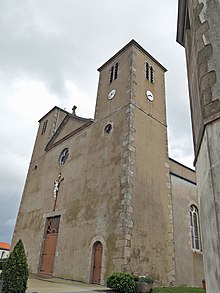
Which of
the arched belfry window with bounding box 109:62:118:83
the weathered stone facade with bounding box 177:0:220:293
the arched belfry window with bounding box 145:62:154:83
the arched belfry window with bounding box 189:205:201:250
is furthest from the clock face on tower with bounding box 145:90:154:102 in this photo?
the weathered stone facade with bounding box 177:0:220:293

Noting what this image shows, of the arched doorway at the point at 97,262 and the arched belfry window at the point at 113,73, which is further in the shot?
the arched belfry window at the point at 113,73

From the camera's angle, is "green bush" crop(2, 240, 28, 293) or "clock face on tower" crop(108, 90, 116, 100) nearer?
"green bush" crop(2, 240, 28, 293)

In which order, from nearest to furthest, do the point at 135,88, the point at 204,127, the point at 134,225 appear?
the point at 204,127 < the point at 134,225 < the point at 135,88

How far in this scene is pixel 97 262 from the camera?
32.9 ft

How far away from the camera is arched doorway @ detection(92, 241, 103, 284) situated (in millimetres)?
9773

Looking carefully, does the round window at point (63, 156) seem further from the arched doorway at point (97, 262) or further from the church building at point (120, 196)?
the arched doorway at point (97, 262)

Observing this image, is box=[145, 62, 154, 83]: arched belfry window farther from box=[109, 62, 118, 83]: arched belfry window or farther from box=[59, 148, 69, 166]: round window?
box=[59, 148, 69, 166]: round window

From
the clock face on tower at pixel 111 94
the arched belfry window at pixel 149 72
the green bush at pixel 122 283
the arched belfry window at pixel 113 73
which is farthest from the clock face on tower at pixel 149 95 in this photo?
the green bush at pixel 122 283

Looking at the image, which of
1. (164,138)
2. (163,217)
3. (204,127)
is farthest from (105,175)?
(204,127)

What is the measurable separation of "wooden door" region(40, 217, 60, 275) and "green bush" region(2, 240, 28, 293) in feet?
22.7

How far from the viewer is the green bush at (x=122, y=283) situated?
734cm

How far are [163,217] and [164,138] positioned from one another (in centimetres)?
414

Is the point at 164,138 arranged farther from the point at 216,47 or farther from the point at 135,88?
the point at 216,47

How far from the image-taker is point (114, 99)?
13.4 meters
